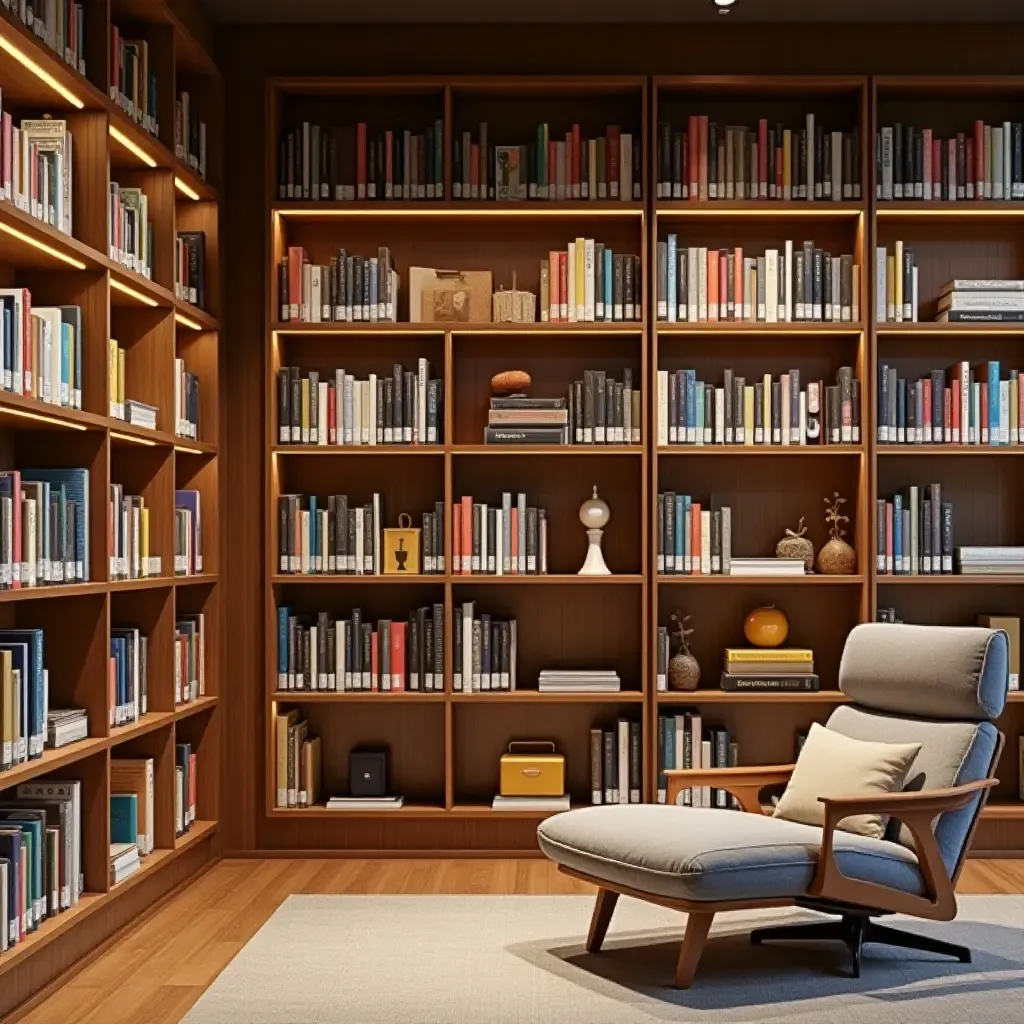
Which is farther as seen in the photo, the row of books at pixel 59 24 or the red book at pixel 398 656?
the red book at pixel 398 656

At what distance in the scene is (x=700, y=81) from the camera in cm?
588

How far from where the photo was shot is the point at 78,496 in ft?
14.7

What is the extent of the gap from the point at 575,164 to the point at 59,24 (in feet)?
7.65

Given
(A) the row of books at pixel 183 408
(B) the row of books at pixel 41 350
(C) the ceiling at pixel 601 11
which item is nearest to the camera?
(B) the row of books at pixel 41 350

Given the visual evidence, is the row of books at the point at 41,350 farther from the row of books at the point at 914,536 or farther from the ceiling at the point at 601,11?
the row of books at the point at 914,536

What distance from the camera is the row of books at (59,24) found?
3.98 m

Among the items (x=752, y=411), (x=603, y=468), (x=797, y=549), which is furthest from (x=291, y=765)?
(x=752, y=411)

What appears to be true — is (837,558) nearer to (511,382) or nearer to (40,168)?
(511,382)

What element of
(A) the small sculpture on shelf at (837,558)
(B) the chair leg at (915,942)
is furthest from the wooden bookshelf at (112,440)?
(A) the small sculpture on shelf at (837,558)

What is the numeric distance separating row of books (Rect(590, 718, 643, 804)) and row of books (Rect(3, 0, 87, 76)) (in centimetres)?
317

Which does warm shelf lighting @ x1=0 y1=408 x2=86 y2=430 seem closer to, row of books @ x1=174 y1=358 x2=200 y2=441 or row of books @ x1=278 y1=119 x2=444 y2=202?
row of books @ x1=174 y1=358 x2=200 y2=441

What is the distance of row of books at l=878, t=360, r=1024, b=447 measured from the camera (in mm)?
5898

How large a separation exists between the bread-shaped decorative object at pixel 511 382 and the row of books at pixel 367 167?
0.77 m

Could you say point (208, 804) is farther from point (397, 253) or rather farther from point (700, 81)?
point (700, 81)
